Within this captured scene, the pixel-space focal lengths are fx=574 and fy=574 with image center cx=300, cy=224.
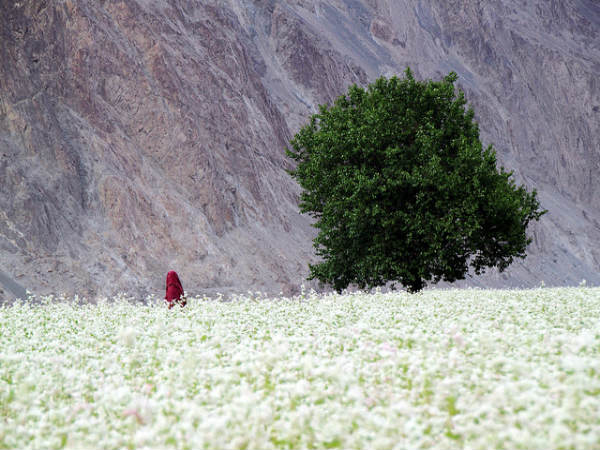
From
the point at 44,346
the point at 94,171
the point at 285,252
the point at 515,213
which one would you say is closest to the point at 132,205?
the point at 94,171

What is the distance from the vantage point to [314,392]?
4766 mm

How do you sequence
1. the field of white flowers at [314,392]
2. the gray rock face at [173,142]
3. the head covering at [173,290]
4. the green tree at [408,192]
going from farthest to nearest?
the gray rock face at [173,142], the green tree at [408,192], the head covering at [173,290], the field of white flowers at [314,392]

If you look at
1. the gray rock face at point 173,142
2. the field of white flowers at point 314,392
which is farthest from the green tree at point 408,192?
the gray rock face at point 173,142

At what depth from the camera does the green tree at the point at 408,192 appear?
23734 millimetres

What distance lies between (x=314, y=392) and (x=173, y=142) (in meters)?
50.2

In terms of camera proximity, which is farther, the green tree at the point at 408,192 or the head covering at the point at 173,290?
the green tree at the point at 408,192

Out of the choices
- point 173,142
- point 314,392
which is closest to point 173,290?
point 314,392

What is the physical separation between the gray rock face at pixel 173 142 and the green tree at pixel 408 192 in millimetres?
20770

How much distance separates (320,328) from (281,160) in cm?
5682

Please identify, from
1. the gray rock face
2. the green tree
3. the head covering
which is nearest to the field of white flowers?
the head covering

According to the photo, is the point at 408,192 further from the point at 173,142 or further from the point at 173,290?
the point at 173,142

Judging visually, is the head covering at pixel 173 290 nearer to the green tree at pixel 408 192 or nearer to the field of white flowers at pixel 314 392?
the field of white flowers at pixel 314 392

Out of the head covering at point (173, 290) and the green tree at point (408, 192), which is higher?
the green tree at point (408, 192)

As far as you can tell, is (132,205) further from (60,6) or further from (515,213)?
(515,213)
